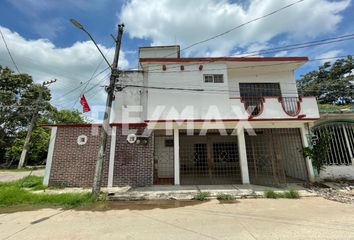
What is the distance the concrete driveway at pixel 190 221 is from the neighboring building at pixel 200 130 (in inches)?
105

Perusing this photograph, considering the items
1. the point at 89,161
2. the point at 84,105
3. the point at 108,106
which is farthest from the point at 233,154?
the point at 84,105

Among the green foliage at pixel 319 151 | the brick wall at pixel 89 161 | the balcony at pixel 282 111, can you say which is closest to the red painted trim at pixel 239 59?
the balcony at pixel 282 111

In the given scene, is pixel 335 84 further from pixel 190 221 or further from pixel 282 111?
pixel 190 221

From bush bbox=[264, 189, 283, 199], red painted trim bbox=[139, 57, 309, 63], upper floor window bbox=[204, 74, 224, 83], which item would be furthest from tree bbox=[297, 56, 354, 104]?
bush bbox=[264, 189, 283, 199]

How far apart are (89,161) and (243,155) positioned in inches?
292

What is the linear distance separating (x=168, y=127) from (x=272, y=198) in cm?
530

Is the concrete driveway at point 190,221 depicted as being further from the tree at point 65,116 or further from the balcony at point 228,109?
the tree at point 65,116

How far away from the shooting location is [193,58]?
9875 millimetres

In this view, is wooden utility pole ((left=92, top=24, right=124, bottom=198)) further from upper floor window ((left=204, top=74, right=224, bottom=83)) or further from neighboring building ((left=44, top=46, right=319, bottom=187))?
upper floor window ((left=204, top=74, right=224, bottom=83))

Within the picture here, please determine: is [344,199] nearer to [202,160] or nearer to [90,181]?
[202,160]

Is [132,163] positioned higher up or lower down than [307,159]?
lower down

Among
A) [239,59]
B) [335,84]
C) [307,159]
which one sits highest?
[335,84]

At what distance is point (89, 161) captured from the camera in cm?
809

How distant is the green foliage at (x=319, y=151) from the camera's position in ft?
26.3
